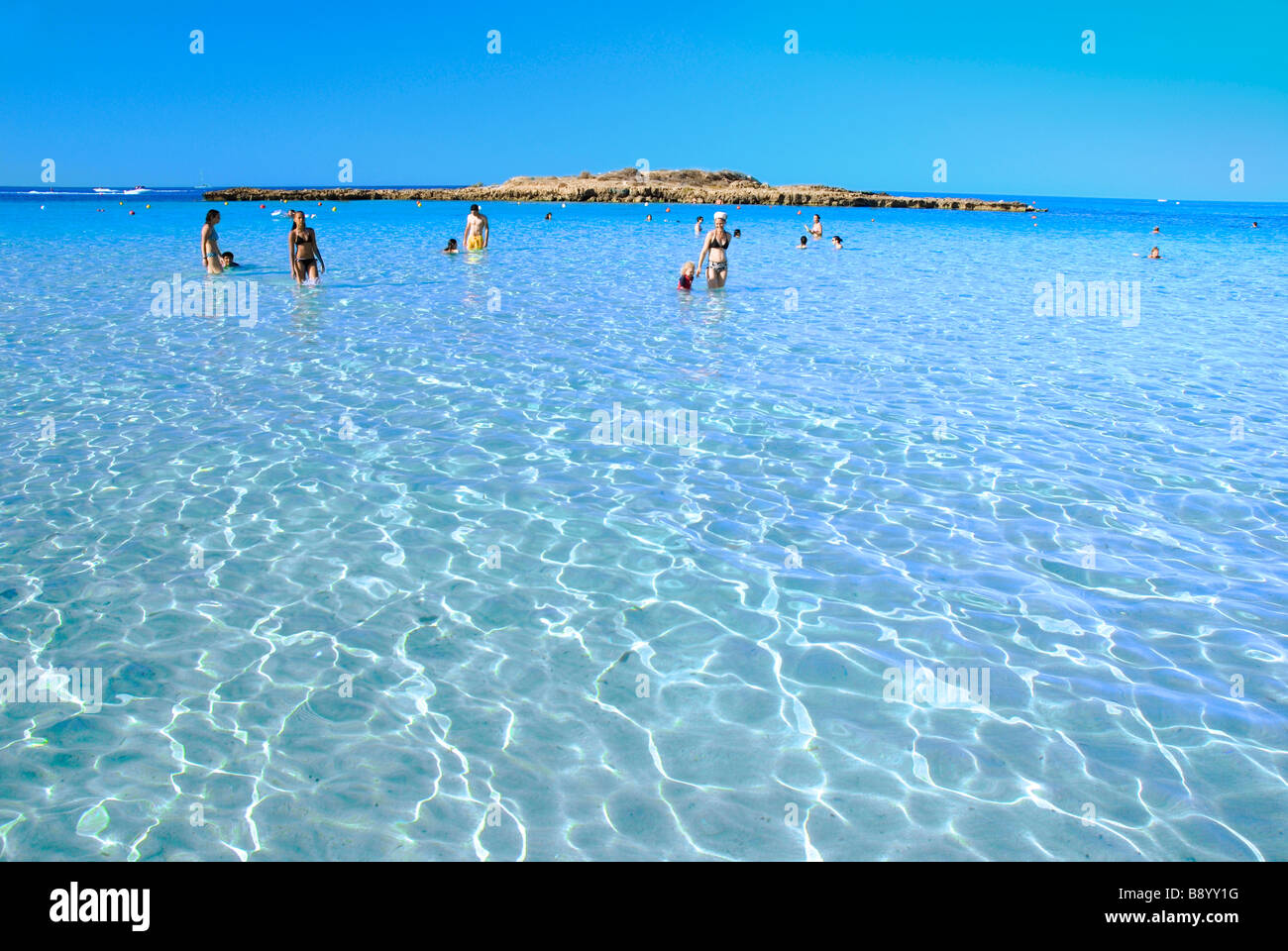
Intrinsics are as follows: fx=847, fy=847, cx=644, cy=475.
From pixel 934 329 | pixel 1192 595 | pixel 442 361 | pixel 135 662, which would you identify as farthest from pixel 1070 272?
pixel 135 662

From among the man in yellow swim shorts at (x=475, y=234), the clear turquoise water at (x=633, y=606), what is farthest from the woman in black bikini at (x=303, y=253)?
the man in yellow swim shorts at (x=475, y=234)

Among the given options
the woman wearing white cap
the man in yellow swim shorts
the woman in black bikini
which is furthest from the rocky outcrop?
the woman wearing white cap

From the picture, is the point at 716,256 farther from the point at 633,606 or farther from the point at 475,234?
the point at 633,606

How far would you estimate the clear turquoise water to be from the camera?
12.1 ft

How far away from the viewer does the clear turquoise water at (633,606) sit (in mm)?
3703

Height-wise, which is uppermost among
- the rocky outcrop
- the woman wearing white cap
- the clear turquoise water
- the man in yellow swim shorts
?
the rocky outcrop

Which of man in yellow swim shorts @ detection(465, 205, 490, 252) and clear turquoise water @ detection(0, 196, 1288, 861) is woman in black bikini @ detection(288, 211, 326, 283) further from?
man in yellow swim shorts @ detection(465, 205, 490, 252)

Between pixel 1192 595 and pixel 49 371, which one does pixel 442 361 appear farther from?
pixel 1192 595

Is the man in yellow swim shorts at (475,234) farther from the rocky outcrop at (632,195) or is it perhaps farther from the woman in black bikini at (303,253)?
the rocky outcrop at (632,195)

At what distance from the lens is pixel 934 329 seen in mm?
15219

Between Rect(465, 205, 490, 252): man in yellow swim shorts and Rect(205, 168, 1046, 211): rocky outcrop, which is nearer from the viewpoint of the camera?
Rect(465, 205, 490, 252): man in yellow swim shorts

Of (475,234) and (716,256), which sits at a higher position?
(475,234)

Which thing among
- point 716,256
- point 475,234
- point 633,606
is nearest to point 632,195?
point 475,234

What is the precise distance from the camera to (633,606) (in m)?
5.35
